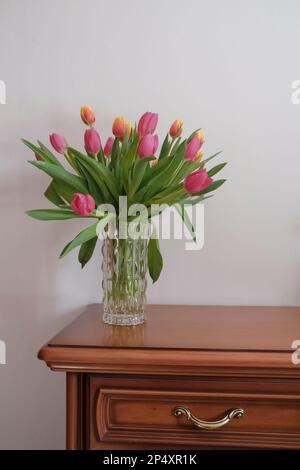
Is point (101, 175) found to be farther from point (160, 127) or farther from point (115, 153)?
point (160, 127)

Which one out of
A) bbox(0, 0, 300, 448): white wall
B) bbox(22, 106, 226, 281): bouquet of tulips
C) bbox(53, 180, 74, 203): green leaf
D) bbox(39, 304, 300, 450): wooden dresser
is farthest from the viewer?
bbox(0, 0, 300, 448): white wall

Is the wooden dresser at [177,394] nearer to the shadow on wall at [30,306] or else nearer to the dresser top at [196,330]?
the dresser top at [196,330]

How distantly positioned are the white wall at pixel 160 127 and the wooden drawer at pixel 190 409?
0.41 m

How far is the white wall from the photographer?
125cm

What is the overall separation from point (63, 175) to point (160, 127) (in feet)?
1.27

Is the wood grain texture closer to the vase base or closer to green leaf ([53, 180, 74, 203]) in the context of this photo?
the vase base

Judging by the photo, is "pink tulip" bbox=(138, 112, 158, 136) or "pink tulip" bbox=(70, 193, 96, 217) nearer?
"pink tulip" bbox=(70, 193, 96, 217)

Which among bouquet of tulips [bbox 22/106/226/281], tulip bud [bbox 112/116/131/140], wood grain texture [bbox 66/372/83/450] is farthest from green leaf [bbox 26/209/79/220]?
wood grain texture [bbox 66/372/83/450]

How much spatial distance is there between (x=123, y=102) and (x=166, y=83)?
0.41 feet

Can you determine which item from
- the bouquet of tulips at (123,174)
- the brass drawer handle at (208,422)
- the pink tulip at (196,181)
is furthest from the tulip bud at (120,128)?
the brass drawer handle at (208,422)

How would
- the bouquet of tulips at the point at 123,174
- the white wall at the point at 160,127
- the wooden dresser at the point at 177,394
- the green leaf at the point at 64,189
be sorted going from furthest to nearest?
1. the white wall at the point at 160,127
2. the green leaf at the point at 64,189
3. the bouquet of tulips at the point at 123,174
4. the wooden dresser at the point at 177,394

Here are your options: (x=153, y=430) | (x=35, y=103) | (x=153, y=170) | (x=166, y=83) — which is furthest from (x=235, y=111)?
(x=153, y=430)

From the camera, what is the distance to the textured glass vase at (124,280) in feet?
3.33
